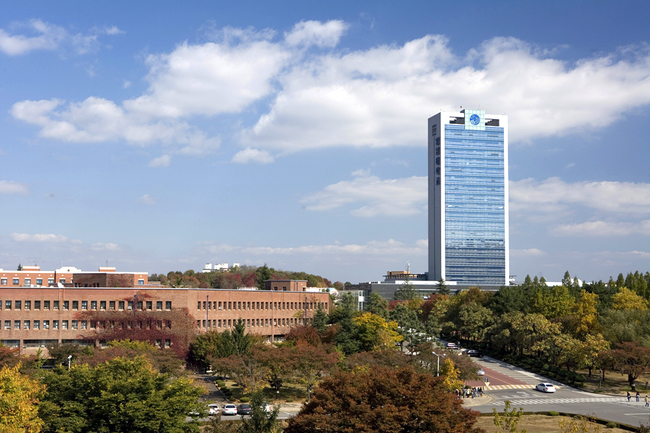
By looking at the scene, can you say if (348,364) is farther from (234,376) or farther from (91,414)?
(91,414)

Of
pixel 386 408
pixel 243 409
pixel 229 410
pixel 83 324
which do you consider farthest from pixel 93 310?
pixel 386 408

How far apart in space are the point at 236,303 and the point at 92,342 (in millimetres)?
23327

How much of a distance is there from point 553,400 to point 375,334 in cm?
2494

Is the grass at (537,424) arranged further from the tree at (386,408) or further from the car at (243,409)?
the car at (243,409)

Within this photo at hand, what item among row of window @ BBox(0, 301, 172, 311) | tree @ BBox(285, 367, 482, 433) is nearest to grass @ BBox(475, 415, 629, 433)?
tree @ BBox(285, 367, 482, 433)

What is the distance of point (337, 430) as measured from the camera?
30.7 metres

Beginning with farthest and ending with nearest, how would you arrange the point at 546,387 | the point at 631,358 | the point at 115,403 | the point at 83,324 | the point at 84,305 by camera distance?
the point at 84,305, the point at 83,324, the point at 546,387, the point at 631,358, the point at 115,403

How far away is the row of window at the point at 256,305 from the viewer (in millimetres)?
89500

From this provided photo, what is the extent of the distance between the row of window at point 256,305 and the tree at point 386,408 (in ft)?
192

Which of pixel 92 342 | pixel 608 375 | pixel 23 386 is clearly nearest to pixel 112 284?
pixel 92 342

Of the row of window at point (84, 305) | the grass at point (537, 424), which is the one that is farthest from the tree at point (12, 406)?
the row of window at point (84, 305)

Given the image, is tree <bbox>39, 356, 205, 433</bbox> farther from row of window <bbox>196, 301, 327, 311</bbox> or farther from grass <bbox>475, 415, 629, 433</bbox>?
row of window <bbox>196, 301, 327, 311</bbox>

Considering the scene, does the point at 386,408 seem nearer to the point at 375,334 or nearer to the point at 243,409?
the point at 243,409

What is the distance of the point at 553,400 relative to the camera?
2665 inches
